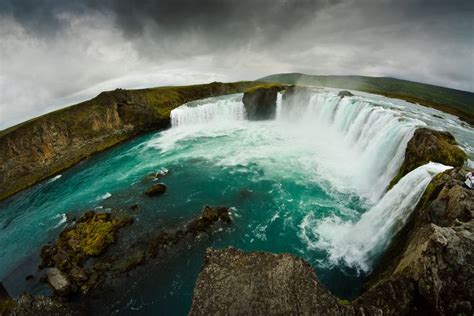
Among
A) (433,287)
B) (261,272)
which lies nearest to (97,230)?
(261,272)

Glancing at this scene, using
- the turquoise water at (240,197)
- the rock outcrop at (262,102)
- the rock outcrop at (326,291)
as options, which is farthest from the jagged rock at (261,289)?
the rock outcrop at (262,102)

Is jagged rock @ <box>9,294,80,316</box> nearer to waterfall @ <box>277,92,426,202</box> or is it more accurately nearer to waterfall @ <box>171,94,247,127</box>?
waterfall @ <box>277,92,426,202</box>

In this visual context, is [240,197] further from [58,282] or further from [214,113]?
[214,113]

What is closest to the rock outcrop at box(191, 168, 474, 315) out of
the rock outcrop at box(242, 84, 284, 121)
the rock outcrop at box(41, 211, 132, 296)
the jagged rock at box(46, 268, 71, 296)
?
the rock outcrop at box(41, 211, 132, 296)

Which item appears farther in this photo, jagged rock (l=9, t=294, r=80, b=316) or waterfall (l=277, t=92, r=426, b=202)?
waterfall (l=277, t=92, r=426, b=202)

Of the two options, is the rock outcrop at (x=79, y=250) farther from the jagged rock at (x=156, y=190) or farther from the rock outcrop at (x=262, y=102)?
the rock outcrop at (x=262, y=102)

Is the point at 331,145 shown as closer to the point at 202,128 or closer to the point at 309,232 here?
the point at 309,232
